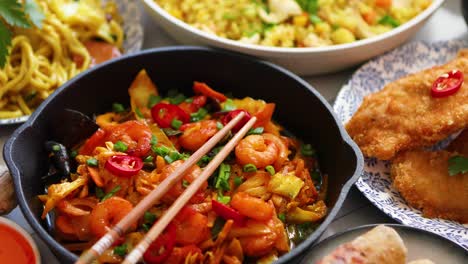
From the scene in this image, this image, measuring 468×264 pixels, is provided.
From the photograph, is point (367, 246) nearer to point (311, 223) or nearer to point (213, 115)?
point (311, 223)

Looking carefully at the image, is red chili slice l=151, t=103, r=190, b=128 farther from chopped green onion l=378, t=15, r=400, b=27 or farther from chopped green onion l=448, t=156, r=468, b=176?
chopped green onion l=378, t=15, r=400, b=27

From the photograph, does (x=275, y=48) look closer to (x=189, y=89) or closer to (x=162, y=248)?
(x=189, y=89)

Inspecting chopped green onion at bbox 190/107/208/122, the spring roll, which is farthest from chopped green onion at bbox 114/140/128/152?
the spring roll

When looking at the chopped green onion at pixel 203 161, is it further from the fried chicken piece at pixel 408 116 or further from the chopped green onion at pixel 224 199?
the fried chicken piece at pixel 408 116

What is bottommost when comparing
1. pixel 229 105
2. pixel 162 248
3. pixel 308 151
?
pixel 308 151

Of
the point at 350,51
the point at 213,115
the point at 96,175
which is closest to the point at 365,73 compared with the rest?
the point at 350,51

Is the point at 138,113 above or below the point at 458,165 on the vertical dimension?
above

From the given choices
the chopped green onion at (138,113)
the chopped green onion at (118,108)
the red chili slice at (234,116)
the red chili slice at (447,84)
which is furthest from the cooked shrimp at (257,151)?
the red chili slice at (447,84)

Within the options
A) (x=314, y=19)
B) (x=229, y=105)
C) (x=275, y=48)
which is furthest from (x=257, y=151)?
(x=314, y=19)
